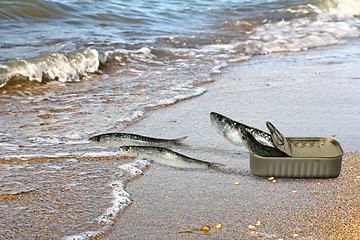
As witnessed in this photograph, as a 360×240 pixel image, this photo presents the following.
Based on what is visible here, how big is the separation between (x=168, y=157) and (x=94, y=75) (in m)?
4.00

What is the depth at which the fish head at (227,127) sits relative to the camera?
294 centimetres

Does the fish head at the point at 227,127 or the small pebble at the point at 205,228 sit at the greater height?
the fish head at the point at 227,127

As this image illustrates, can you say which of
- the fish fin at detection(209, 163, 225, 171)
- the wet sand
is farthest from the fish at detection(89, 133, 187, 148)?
the fish fin at detection(209, 163, 225, 171)

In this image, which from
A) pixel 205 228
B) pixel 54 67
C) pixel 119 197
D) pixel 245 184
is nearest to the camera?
pixel 205 228

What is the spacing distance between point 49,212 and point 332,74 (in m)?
4.87

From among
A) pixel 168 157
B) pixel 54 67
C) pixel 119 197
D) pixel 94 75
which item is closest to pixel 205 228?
pixel 119 197

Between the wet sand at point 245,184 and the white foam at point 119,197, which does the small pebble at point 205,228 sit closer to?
the wet sand at point 245,184

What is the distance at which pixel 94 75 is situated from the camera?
6.93 metres

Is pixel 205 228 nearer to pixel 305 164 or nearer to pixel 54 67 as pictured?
pixel 305 164

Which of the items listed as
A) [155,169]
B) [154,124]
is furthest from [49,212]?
[154,124]

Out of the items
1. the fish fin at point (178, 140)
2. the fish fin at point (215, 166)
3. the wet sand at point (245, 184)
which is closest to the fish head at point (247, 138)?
the wet sand at point (245, 184)

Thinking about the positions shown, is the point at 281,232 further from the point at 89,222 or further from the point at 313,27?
the point at 313,27

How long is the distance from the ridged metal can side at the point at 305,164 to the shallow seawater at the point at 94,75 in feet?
2.78

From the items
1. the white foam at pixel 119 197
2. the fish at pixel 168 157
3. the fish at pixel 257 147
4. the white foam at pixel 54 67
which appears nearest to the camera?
the white foam at pixel 119 197
